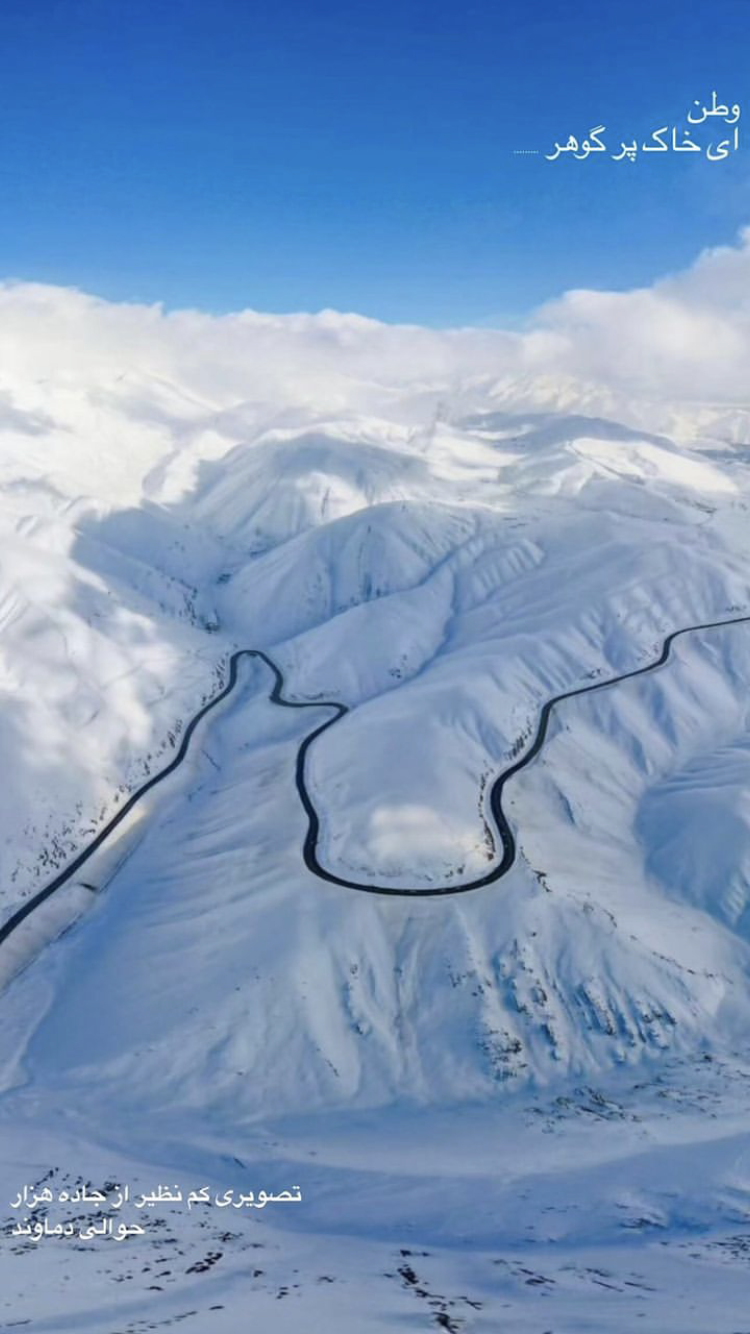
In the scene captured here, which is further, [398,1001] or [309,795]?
[309,795]

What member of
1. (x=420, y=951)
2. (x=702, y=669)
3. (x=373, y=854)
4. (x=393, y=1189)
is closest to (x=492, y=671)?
(x=702, y=669)

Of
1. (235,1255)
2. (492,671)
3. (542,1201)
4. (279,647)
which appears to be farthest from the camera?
(279,647)

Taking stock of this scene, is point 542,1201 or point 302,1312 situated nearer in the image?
point 302,1312

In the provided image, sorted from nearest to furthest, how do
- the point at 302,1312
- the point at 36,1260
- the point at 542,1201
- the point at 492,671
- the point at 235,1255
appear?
1. the point at 302,1312
2. the point at 36,1260
3. the point at 235,1255
4. the point at 542,1201
5. the point at 492,671

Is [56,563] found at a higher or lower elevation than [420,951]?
higher

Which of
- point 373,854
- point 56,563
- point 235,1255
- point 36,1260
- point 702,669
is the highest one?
point 56,563

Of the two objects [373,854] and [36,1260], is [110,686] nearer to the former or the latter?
[373,854]

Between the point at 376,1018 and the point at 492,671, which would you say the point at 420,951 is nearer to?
the point at 376,1018

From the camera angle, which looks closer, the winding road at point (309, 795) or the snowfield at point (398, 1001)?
the snowfield at point (398, 1001)
